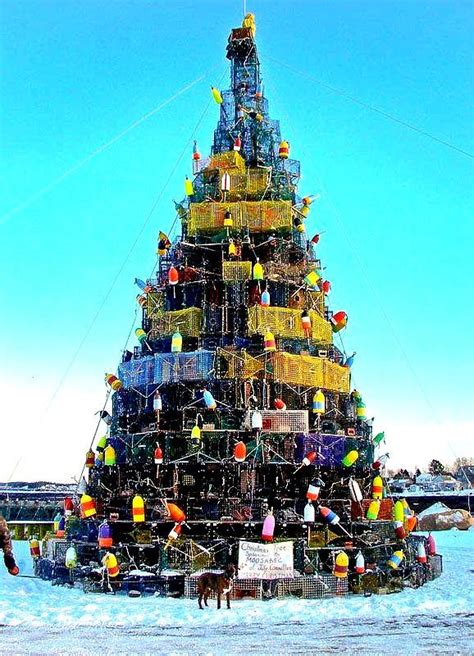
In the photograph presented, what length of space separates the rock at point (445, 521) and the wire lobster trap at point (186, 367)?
43.4 meters

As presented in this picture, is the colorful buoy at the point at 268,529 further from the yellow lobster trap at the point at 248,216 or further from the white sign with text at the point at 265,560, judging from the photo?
the yellow lobster trap at the point at 248,216

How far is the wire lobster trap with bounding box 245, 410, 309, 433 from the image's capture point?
35.0m

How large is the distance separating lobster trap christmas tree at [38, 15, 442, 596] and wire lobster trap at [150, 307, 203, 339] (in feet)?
0.22

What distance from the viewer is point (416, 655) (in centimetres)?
1792

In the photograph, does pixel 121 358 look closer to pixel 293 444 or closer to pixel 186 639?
pixel 293 444

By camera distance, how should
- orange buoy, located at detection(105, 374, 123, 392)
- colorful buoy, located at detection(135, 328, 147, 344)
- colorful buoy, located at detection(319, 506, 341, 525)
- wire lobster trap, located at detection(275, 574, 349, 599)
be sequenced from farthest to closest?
colorful buoy, located at detection(135, 328, 147, 344) → orange buoy, located at detection(105, 374, 123, 392) → colorful buoy, located at detection(319, 506, 341, 525) → wire lobster trap, located at detection(275, 574, 349, 599)

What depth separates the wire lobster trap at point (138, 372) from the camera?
126 feet

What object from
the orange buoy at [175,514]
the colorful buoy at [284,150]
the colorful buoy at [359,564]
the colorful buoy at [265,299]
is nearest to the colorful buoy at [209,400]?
the orange buoy at [175,514]

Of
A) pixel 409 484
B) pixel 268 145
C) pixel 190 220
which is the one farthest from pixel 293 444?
pixel 409 484

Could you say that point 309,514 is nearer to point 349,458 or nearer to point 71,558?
point 349,458

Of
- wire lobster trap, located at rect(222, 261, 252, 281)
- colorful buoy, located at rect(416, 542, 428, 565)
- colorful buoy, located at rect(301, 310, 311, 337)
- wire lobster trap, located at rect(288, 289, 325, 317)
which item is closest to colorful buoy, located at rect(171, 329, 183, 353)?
wire lobster trap, located at rect(222, 261, 252, 281)

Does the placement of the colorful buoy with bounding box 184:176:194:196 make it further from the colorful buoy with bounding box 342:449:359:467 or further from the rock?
the rock

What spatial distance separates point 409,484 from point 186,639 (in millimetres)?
102976

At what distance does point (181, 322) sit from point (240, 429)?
757 cm
